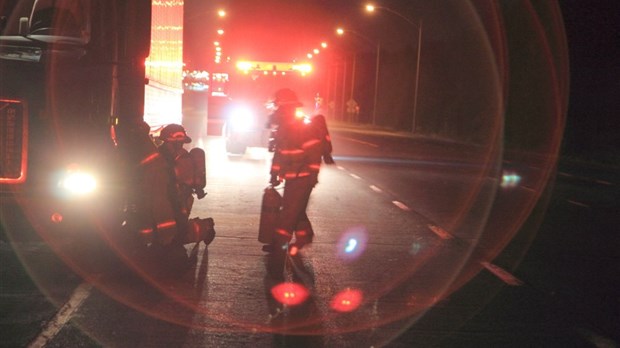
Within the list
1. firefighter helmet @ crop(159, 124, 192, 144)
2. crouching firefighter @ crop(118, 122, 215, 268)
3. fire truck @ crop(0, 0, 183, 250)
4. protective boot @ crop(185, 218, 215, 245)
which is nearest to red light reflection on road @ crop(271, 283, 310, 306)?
crouching firefighter @ crop(118, 122, 215, 268)

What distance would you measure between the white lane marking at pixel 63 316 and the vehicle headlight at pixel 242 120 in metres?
20.5

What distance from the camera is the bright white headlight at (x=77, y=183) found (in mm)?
8398

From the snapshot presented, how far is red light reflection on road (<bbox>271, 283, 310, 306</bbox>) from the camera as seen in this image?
8008 millimetres

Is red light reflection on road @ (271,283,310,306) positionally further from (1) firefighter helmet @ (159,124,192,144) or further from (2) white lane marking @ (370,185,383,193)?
(2) white lane marking @ (370,185,383,193)

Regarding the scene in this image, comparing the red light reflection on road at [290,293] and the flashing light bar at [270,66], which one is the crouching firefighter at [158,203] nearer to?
the red light reflection on road at [290,293]

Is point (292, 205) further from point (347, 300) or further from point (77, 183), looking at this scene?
point (77, 183)

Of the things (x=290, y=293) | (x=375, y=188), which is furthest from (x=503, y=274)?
(x=375, y=188)

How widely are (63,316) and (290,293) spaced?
2.13 m

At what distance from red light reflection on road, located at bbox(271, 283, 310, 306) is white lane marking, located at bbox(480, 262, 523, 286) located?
2204 millimetres

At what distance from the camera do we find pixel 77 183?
8.44 meters

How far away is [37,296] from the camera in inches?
306

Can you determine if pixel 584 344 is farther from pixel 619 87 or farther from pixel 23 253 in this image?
pixel 619 87

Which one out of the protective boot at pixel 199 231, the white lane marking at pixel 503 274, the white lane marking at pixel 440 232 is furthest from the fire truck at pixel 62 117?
the white lane marking at pixel 440 232

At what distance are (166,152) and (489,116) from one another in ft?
131
